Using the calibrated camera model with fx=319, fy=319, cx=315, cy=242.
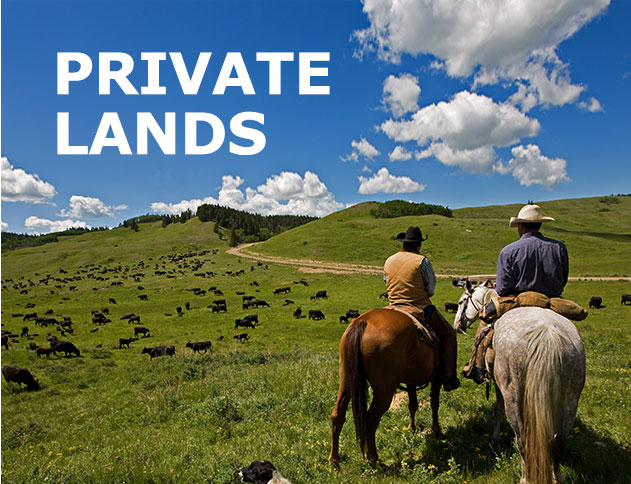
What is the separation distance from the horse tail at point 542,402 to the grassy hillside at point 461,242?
180 ft

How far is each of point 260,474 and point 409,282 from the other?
430cm

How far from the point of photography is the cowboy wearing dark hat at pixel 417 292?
643 cm

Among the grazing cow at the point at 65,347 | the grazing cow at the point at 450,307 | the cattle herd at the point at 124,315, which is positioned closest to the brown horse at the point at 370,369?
the cattle herd at the point at 124,315

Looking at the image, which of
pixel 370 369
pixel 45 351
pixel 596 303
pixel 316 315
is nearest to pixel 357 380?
pixel 370 369

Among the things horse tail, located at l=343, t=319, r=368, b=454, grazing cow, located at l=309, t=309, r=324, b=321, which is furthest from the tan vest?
grazing cow, located at l=309, t=309, r=324, b=321

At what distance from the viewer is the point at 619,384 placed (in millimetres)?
8164

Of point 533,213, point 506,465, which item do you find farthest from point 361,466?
point 533,213

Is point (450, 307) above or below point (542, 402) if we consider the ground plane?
below

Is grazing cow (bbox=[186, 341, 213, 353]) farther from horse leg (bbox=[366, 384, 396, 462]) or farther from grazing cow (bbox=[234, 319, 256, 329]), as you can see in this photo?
horse leg (bbox=[366, 384, 396, 462])

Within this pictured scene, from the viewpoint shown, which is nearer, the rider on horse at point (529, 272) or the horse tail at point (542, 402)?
the horse tail at point (542, 402)

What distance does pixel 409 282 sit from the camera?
6445 millimetres

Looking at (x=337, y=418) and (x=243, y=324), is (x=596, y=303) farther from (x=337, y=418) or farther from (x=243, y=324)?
(x=337, y=418)

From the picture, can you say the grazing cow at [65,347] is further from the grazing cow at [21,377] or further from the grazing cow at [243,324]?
the grazing cow at [243,324]

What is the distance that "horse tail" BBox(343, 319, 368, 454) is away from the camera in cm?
545
